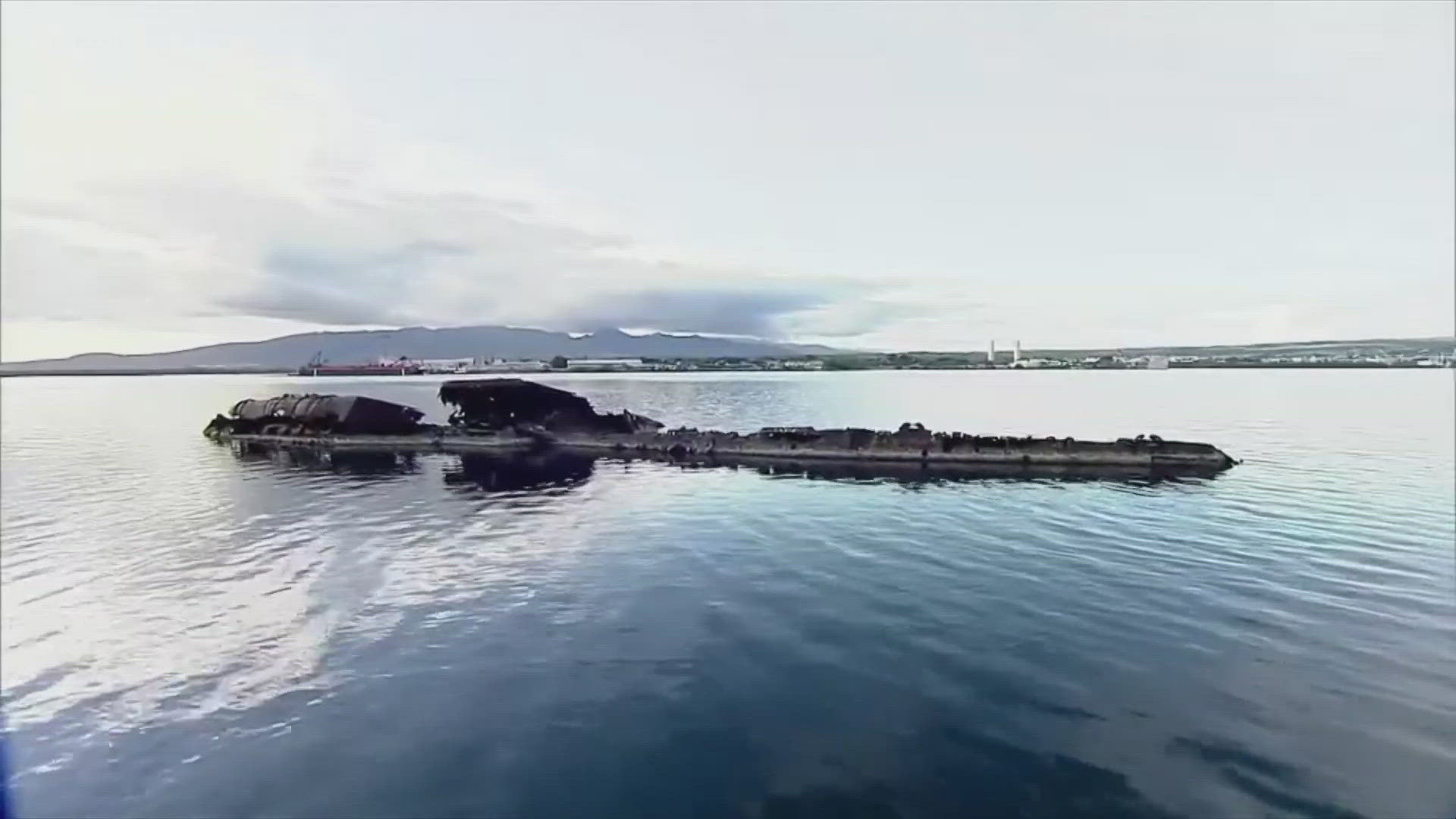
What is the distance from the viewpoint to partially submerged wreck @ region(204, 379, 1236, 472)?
1565 inches

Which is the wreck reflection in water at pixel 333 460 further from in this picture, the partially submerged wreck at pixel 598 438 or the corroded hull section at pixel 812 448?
the partially submerged wreck at pixel 598 438

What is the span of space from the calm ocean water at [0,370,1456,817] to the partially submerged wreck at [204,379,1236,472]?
9009 millimetres

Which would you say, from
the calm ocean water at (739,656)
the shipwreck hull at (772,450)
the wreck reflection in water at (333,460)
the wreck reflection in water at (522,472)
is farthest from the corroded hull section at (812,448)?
the calm ocean water at (739,656)

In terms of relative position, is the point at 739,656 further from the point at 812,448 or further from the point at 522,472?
the point at 812,448

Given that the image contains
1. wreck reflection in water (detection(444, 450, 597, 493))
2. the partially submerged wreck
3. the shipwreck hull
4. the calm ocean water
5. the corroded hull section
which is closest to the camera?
the calm ocean water

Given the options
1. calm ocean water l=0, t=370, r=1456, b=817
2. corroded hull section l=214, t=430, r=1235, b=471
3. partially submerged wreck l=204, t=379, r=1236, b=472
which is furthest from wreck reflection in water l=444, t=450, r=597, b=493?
calm ocean water l=0, t=370, r=1456, b=817

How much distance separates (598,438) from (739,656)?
38683mm

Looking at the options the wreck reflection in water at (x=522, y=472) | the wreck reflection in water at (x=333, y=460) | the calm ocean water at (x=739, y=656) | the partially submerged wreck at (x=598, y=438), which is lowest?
the calm ocean water at (x=739, y=656)

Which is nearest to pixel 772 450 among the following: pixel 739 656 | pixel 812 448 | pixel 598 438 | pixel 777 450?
pixel 777 450

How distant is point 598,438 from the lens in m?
51.2

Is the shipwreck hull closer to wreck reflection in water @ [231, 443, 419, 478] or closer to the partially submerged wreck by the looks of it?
the partially submerged wreck

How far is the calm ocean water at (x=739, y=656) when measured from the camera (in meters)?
9.46

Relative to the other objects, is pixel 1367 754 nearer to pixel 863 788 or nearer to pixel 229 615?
pixel 863 788

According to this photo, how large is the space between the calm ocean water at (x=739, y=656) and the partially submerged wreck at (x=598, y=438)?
901 cm
